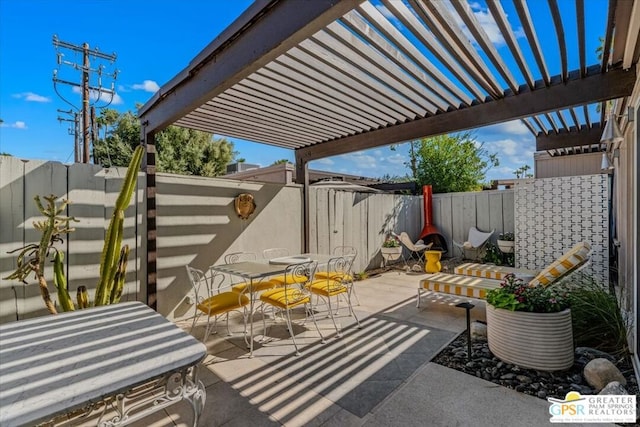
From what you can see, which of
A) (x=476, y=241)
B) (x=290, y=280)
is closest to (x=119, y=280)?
(x=290, y=280)

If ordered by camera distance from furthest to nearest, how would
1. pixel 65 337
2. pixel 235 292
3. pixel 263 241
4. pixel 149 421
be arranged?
pixel 263 241
pixel 235 292
pixel 149 421
pixel 65 337

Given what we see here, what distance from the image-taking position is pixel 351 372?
2727mm

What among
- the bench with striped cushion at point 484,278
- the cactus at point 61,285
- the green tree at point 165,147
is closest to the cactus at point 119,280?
the cactus at point 61,285

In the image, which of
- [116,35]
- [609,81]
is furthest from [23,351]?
[116,35]

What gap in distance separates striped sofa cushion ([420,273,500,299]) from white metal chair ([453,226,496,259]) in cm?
334

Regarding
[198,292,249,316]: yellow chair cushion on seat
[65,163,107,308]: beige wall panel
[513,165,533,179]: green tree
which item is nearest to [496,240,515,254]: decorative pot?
[198,292,249,316]: yellow chair cushion on seat

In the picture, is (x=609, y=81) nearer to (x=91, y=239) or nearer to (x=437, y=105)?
(x=437, y=105)

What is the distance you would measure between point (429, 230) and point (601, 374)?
659 centimetres

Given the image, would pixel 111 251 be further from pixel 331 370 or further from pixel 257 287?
pixel 331 370

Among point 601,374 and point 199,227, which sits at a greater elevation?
point 199,227

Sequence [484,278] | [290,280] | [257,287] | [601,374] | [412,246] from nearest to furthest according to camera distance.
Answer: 1. [601,374]
2. [257,287]
3. [290,280]
4. [484,278]
5. [412,246]

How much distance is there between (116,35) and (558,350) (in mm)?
14130

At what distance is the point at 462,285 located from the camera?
13.8 feet

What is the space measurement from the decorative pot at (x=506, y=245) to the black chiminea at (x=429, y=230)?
1694mm
